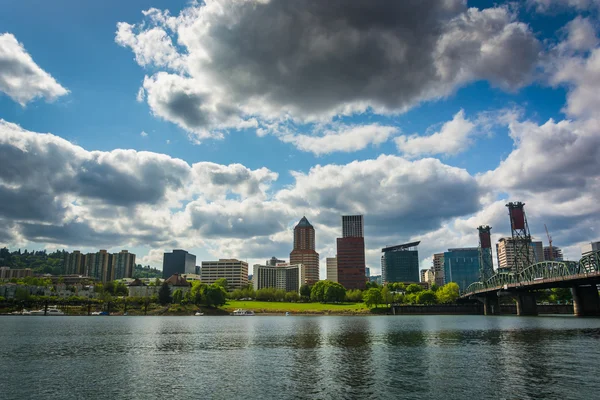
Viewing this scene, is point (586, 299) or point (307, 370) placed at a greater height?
point (586, 299)

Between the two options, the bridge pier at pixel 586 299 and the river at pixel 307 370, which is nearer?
the river at pixel 307 370

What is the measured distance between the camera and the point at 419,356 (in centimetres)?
6519

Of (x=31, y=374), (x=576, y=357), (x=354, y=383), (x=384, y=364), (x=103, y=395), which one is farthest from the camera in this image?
(x=576, y=357)

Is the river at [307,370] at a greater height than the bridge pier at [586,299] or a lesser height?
lesser

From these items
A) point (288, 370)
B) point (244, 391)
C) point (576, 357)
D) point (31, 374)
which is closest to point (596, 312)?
point (576, 357)

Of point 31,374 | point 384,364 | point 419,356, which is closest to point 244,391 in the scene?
point 384,364

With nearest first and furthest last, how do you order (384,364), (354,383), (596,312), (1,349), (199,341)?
(354,383)
(384,364)
(1,349)
(199,341)
(596,312)

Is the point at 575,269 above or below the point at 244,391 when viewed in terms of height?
A: above

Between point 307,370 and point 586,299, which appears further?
point 586,299

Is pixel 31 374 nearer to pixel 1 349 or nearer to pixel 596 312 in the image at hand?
pixel 1 349

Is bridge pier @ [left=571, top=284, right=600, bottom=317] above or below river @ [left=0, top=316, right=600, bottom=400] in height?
above

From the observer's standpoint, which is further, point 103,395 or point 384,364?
point 384,364

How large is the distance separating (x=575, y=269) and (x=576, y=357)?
128 m

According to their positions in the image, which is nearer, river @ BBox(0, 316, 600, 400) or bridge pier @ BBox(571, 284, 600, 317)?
river @ BBox(0, 316, 600, 400)
